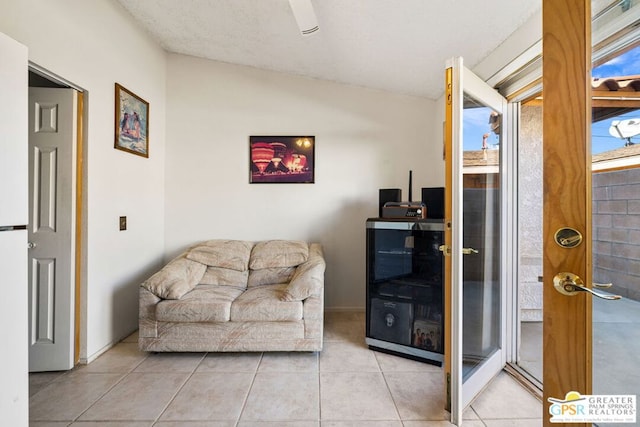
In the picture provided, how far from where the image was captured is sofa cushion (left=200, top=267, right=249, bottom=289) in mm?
2635

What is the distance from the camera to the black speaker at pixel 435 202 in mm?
2412

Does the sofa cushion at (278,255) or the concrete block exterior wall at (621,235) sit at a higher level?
the concrete block exterior wall at (621,235)

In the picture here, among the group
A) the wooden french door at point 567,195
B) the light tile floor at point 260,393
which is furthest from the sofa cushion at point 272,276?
the wooden french door at point 567,195

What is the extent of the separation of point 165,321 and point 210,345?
→ 0.39m

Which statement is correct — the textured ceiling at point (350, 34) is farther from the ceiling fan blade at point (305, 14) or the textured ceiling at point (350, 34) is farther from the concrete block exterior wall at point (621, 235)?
the concrete block exterior wall at point (621, 235)

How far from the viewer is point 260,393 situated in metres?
1.77

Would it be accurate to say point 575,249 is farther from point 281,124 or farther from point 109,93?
point 109,93

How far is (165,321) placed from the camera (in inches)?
84.8

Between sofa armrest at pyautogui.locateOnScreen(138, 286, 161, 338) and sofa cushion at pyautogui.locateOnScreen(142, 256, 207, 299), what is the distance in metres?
0.08

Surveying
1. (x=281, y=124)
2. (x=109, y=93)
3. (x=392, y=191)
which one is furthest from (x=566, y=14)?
(x=109, y=93)

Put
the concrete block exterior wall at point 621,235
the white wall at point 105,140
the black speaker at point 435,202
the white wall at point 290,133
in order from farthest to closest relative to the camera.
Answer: the white wall at point 290,133 < the black speaker at point 435,202 < the white wall at point 105,140 < the concrete block exterior wall at point 621,235

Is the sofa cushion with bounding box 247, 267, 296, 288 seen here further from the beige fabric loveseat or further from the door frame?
the door frame

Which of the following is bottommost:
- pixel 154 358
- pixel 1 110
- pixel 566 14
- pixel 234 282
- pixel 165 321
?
pixel 154 358

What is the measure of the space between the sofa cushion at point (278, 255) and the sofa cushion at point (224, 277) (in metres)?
0.14
